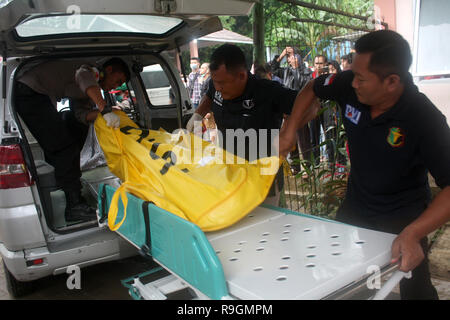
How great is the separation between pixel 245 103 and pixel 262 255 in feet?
4.53

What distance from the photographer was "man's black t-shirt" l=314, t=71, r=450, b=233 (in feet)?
5.25

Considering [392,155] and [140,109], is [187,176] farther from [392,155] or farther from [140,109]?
[140,109]

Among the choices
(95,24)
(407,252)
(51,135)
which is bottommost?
(407,252)

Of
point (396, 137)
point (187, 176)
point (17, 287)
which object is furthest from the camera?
point (17, 287)

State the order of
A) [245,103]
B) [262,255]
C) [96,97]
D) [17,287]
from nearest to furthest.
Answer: [262,255], [245,103], [96,97], [17,287]

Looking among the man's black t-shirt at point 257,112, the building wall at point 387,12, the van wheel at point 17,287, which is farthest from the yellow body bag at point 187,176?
the building wall at point 387,12

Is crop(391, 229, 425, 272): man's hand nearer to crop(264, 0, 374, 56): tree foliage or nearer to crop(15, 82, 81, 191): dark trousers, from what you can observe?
crop(15, 82, 81, 191): dark trousers

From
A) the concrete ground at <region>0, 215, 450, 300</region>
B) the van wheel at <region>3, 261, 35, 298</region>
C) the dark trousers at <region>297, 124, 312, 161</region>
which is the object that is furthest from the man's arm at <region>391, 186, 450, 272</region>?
the dark trousers at <region>297, 124, 312, 161</region>

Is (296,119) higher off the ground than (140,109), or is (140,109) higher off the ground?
(296,119)

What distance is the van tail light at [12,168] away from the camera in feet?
8.59

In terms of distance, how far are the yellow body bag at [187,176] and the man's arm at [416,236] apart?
2.22 ft

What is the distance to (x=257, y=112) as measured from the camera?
2.71 meters

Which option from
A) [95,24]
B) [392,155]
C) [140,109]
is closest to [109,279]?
[140,109]

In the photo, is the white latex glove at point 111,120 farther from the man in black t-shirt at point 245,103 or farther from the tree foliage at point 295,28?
the tree foliage at point 295,28
